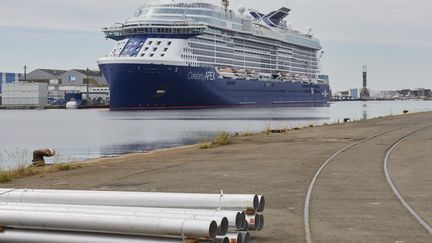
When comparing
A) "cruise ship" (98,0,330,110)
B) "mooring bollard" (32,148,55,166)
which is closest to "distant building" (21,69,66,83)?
"cruise ship" (98,0,330,110)

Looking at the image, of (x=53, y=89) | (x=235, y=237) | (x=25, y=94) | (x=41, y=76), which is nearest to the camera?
(x=235, y=237)

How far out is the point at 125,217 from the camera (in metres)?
6.54

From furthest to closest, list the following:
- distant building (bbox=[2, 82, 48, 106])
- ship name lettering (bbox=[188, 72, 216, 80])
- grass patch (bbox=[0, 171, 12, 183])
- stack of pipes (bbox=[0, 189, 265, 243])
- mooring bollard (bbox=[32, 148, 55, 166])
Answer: distant building (bbox=[2, 82, 48, 106]) → ship name lettering (bbox=[188, 72, 216, 80]) → mooring bollard (bbox=[32, 148, 55, 166]) → grass patch (bbox=[0, 171, 12, 183]) → stack of pipes (bbox=[0, 189, 265, 243])

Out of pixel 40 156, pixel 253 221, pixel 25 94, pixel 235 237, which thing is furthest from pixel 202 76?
pixel 235 237

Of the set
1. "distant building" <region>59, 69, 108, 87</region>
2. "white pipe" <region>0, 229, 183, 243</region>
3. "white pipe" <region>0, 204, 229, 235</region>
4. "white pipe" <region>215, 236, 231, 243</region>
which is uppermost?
"distant building" <region>59, 69, 108, 87</region>

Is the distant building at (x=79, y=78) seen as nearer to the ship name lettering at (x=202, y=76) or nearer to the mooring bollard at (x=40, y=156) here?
the ship name lettering at (x=202, y=76)

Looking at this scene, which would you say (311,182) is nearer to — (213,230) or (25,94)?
(213,230)

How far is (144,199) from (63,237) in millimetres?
1191

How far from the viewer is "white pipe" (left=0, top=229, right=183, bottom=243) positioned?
21.2 feet

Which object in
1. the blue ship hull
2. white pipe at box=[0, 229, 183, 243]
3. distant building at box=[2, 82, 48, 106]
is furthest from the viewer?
distant building at box=[2, 82, 48, 106]

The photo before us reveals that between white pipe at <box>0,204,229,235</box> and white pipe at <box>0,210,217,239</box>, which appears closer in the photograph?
white pipe at <box>0,210,217,239</box>

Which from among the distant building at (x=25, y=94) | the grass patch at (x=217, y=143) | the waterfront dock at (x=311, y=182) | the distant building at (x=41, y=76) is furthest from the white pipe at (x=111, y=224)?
the distant building at (x=41, y=76)

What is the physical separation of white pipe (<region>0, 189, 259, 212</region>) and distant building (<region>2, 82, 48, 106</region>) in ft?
455

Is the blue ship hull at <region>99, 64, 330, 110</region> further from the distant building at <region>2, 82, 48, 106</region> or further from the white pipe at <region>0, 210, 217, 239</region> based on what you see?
the white pipe at <region>0, 210, 217, 239</region>
